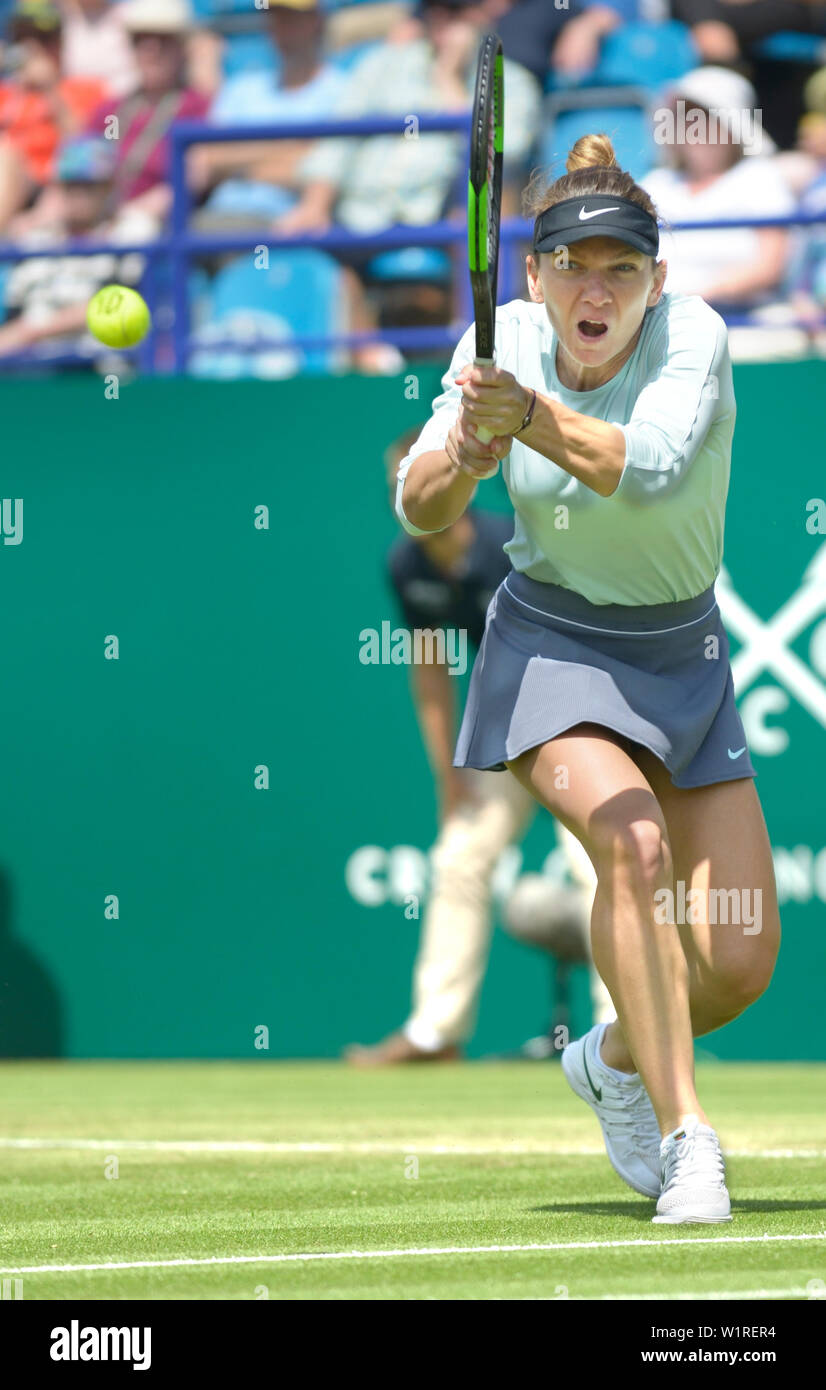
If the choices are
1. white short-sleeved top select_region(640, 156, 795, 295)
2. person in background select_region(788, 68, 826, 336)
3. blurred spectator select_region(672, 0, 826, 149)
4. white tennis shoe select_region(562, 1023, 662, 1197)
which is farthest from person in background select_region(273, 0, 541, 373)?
white tennis shoe select_region(562, 1023, 662, 1197)

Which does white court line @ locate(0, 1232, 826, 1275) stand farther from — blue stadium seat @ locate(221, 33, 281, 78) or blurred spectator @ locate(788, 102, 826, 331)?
blue stadium seat @ locate(221, 33, 281, 78)

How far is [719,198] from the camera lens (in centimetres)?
1012

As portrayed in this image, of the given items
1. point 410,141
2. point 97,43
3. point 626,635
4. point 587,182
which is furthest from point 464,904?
point 97,43

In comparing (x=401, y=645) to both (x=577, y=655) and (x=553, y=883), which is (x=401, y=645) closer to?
(x=553, y=883)

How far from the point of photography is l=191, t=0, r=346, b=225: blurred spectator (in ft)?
36.8

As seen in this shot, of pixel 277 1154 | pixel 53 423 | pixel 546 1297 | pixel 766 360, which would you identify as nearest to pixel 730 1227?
pixel 546 1297

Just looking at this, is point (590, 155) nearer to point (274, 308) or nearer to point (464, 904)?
point (464, 904)

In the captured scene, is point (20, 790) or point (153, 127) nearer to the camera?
point (20, 790)

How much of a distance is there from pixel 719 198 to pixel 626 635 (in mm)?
6248

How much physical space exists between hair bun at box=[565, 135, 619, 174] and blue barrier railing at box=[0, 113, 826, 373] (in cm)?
481

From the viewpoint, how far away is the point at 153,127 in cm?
1177

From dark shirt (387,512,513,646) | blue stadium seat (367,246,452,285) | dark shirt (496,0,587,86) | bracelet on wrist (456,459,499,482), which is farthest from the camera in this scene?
dark shirt (496,0,587,86)

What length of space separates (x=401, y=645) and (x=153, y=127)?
4.03 metres

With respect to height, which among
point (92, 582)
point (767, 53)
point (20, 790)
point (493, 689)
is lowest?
point (493, 689)
